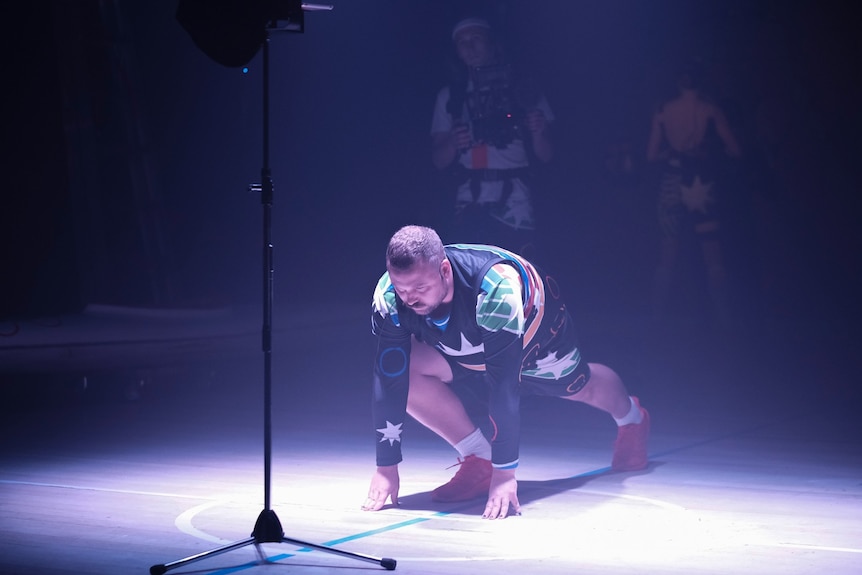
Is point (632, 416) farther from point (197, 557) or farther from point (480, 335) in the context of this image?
point (197, 557)

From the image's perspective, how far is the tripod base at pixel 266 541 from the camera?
298cm

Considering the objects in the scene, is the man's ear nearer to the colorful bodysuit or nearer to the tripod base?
the colorful bodysuit

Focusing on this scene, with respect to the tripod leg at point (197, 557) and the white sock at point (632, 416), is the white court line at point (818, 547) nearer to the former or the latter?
the white sock at point (632, 416)

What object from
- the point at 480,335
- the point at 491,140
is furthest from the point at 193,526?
the point at 491,140

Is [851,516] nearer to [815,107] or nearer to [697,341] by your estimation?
[697,341]

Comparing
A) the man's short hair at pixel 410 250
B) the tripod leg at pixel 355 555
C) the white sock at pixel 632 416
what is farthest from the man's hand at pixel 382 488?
the white sock at pixel 632 416

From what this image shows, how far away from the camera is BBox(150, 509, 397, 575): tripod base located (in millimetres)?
2979

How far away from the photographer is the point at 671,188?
826 cm

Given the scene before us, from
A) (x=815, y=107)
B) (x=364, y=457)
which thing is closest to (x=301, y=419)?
(x=364, y=457)

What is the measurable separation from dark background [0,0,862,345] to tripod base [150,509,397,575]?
14.7ft

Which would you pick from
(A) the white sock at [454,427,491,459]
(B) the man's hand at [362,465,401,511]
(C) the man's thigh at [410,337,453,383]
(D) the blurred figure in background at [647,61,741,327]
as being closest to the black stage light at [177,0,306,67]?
(C) the man's thigh at [410,337,453,383]

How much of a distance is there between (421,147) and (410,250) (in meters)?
6.15

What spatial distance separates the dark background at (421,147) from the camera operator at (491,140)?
2.04 metres

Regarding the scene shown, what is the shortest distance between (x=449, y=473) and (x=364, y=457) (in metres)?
0.45
